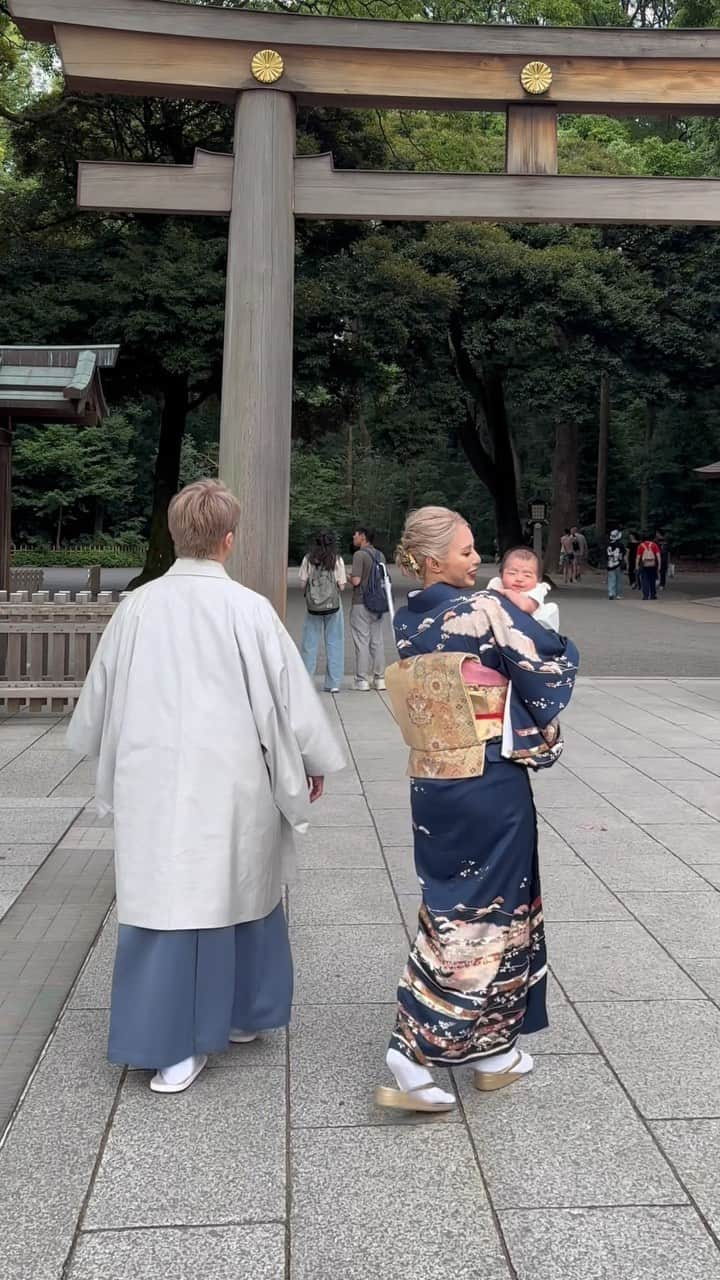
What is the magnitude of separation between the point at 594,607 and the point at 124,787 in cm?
2022

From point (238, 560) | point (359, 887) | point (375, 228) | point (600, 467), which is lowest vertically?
point (359, 887)

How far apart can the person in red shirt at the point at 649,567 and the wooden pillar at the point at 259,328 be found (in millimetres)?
17906

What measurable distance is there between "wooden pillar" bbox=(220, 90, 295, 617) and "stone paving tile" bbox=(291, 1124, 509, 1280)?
5644 mm

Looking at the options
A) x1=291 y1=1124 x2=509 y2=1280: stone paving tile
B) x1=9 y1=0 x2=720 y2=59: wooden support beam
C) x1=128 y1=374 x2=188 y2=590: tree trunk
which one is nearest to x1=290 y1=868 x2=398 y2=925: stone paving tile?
x1=291 y1=1124 x2=509 y2=1280: stone paving tile

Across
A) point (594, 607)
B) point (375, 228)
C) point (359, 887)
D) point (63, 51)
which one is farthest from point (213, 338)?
point (359, 887)

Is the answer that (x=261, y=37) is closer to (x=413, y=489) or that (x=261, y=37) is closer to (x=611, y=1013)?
(x=611, y=1013)

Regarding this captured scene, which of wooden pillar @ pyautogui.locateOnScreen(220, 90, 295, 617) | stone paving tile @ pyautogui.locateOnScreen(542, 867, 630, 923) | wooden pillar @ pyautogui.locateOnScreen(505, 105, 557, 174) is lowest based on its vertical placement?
stone paving tile @ pyautogui.locateOnScreen(542, 867, 630, 923)

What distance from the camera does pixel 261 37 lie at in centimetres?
820

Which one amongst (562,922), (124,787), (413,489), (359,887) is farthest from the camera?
(413,489)

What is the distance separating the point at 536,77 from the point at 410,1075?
7.43 m

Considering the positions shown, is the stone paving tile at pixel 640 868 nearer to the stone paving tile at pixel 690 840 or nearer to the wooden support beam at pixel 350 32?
the stone paving tile at pixel 690 840

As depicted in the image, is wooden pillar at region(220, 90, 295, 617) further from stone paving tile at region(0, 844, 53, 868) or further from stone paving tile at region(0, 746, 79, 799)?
stone paving tile at region(0, 844, 53, 868)

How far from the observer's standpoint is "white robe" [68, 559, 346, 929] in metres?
3.15

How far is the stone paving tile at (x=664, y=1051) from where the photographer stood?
10.3 feet
